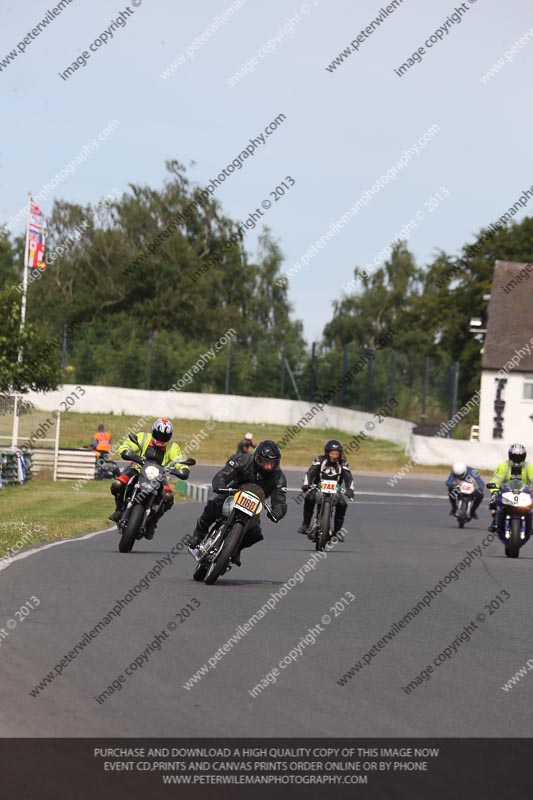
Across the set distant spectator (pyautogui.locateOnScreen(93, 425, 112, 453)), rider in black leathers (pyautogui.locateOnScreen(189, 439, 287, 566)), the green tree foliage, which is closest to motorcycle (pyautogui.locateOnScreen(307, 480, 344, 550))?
rider in black leathers (pyautogui.locateOnScreen(189, 439, 287, 566))

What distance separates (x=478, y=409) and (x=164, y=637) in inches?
2057

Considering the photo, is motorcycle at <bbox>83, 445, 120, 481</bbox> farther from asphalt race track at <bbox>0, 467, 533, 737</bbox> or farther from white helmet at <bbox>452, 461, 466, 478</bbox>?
asphalt race track at <bbox>0, 467, 533, 737</bbox>

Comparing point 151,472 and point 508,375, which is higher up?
point 508,375

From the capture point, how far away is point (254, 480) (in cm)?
1280

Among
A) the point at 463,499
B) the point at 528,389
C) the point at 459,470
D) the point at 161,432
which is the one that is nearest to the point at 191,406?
the point at 528,389

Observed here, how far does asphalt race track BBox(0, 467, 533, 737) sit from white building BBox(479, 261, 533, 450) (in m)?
41.0

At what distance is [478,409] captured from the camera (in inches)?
2387

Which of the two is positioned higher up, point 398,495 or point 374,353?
point 374,353

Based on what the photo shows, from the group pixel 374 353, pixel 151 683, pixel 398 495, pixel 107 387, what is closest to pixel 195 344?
pixel 107 387

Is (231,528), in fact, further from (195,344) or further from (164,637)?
(195,344)

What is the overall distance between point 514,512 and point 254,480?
653cm

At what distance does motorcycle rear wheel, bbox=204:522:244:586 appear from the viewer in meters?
12.5

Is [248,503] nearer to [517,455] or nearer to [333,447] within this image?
[333,447]

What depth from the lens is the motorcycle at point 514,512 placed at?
1819 centimetres
